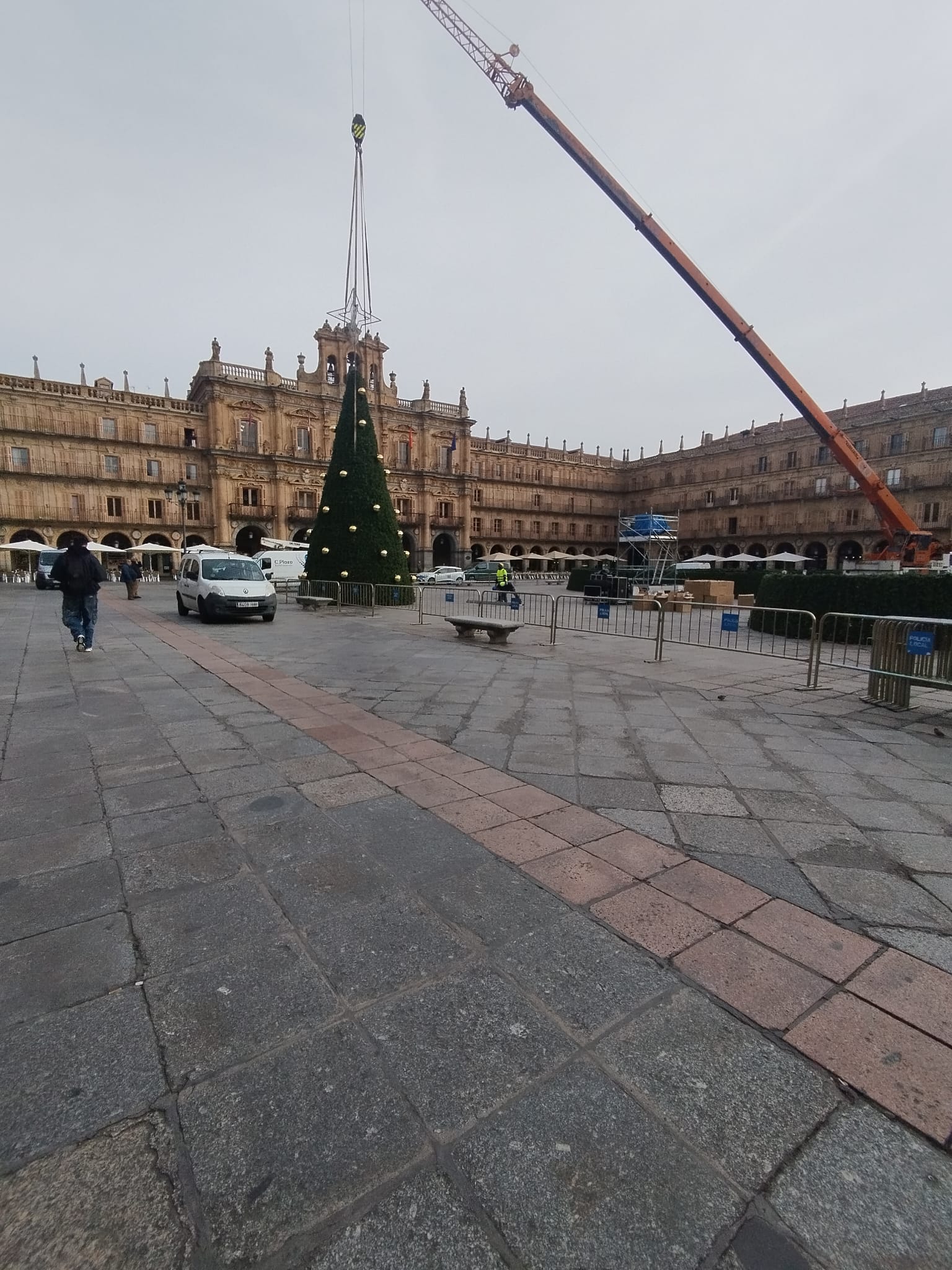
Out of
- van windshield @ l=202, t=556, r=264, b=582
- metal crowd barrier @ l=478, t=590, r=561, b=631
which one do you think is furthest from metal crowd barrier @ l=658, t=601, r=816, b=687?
van windshield @ l=202, t=556, r=264, b=582

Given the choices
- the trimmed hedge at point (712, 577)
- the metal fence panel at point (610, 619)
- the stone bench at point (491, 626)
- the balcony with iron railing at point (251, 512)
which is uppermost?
the balcony with iron railing at point (251, 512)

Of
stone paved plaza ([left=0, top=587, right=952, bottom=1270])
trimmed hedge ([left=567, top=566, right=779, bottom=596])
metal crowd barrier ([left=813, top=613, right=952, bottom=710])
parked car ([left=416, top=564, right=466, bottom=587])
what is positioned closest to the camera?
stone paved plaza ([left=0, top=587, right=952, bottom=1270])

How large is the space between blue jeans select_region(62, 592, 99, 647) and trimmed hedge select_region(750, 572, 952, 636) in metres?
9.81

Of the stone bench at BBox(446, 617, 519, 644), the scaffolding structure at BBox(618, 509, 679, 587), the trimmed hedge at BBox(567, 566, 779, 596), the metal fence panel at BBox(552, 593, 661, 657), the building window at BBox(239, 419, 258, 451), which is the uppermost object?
the building window at BBox(239, 419, 258, 451)

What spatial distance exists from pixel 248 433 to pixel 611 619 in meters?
34.6

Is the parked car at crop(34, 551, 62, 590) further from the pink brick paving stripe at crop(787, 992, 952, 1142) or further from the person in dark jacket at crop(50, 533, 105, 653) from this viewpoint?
the pink brick paving stripe at crop(787, 992, 952, 1142)

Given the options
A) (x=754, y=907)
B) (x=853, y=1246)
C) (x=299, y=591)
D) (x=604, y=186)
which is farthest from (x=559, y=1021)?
(x=604, y=186)

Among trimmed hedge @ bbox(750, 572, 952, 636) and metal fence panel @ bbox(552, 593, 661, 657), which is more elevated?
trimmed hedge @ bbox(750, 572, 952, 636)

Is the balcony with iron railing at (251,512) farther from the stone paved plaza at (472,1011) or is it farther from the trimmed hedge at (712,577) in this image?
the stone paved plaza at (472,1011)

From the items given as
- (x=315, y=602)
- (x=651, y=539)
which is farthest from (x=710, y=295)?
(x=315, y=602)

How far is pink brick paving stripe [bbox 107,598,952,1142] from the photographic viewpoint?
5.02ft

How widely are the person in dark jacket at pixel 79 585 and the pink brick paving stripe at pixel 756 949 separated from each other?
6.19m

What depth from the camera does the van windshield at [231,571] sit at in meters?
12.1

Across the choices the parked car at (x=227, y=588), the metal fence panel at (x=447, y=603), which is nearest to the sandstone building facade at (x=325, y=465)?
the metal fence panel at (x=447, y=603)
